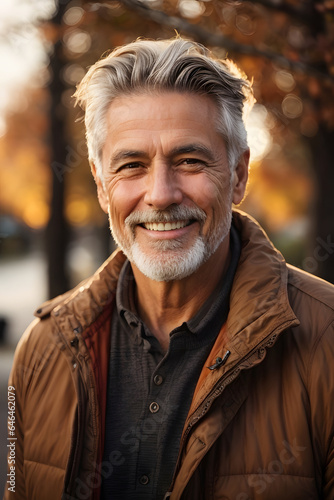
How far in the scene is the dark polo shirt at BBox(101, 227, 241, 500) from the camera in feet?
7.92

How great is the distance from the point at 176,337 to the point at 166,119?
107cm

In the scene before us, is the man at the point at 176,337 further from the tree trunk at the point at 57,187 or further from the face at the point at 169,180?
the tree trunk at the point at 57,187

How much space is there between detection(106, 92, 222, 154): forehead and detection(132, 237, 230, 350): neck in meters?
0.61

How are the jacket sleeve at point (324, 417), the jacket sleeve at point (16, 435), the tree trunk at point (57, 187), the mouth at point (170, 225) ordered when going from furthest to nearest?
the tree trunk at point (57, 187) → the jacket sleeve at point (16, 435) → the mouth at point (170, 225) → the jacket sleeve at point (324, 417)

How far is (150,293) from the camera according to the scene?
9.33 ft

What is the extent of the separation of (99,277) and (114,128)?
0.84 meters

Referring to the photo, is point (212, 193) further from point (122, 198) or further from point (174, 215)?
point (122, 198)

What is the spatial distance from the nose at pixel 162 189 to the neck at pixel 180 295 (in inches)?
15.4

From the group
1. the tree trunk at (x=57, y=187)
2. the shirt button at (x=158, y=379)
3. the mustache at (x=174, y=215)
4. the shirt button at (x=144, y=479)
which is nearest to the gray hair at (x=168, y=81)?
the mustache at (x=174, y=215)

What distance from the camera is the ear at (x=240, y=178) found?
9.40 feet

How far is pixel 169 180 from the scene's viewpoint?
2.55 meters

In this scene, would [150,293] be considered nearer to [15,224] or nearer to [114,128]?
[114,128]

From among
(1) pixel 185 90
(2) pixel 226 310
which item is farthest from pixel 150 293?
(1) pixel 185 90

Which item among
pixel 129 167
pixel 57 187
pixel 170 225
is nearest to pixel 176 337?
pixel 170 225
